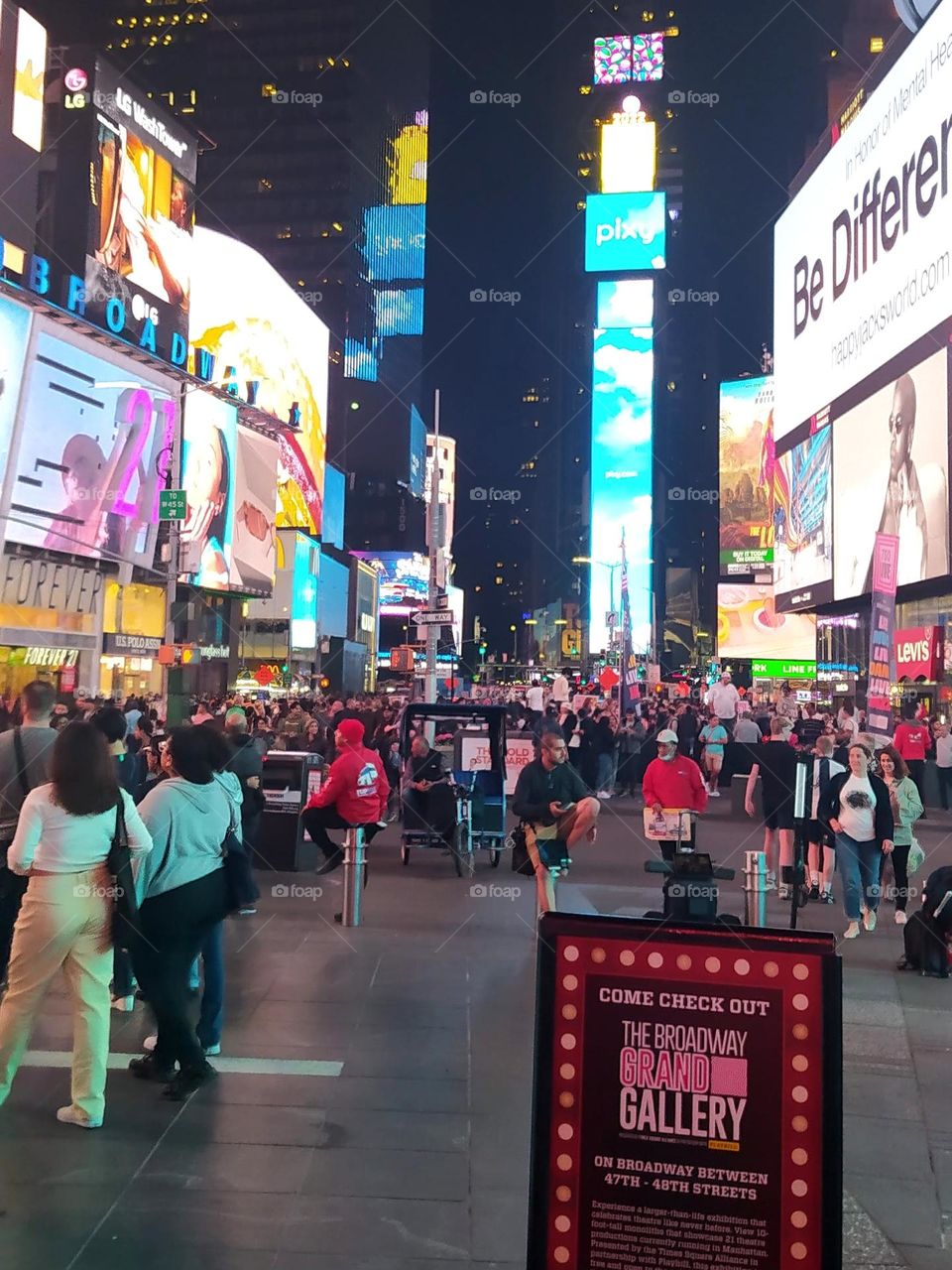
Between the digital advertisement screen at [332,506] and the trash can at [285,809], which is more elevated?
the digital advertisement screen at [332,506]

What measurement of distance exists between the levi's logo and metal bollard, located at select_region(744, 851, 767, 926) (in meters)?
23.2

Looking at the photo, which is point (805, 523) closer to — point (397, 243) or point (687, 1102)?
point (687, 1102)

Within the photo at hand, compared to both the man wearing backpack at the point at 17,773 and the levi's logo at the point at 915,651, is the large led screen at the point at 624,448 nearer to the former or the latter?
the levi's logo at the point at 915,651

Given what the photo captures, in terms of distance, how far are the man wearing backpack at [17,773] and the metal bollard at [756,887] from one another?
527cm

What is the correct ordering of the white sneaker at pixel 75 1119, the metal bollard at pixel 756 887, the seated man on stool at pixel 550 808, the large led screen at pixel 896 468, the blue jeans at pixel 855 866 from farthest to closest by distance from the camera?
the large led screen at pixel 896 468
the blue jeans at pixel 855 866
the seated man on stool at pixel 550 808
the metal bollard at pixel 756 887
the white sneaker at pixel 75 1119

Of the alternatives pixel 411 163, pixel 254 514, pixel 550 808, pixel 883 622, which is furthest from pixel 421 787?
pixel 411 163

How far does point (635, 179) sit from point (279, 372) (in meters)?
59.1

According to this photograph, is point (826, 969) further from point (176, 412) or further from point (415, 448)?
point (415, 448)

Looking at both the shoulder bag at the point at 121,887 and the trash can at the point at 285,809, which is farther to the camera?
the trash can at the point at 285,809

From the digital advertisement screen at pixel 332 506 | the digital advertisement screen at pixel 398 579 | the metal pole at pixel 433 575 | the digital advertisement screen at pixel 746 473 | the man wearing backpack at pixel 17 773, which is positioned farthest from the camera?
the digital advertisement screen at pixel 398 579

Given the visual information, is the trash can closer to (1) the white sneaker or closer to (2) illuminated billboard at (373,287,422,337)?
(1) the white sneaker

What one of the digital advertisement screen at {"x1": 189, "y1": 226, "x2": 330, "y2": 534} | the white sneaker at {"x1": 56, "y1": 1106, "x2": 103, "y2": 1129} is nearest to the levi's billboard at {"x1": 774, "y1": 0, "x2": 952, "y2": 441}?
the white sneaker at {"x1": 56, "y1": 1106, "x2": 103, "y2": 1129}

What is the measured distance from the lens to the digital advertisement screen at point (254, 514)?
53.3 meters

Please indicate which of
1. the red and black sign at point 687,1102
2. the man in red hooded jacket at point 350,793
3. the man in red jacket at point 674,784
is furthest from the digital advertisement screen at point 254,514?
the red and black sign at point 687,1102
